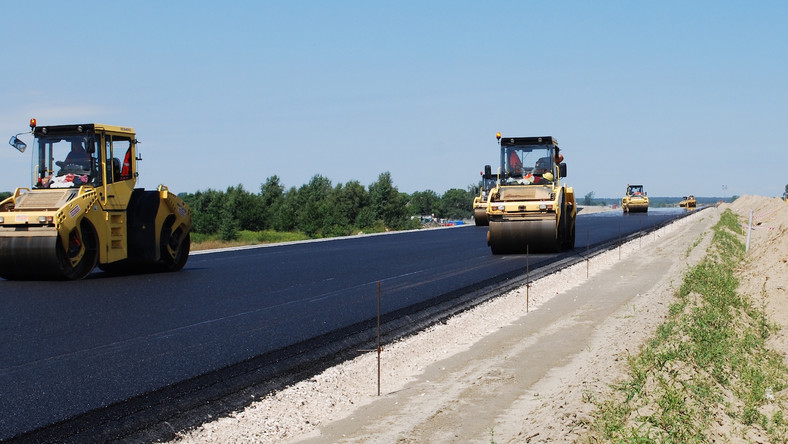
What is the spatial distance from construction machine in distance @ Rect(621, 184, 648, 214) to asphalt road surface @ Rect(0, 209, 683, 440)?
54188 mm

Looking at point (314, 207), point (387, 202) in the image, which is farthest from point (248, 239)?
point (387, 202)

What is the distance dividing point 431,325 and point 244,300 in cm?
354

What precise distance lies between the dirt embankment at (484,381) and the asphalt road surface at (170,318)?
135cm

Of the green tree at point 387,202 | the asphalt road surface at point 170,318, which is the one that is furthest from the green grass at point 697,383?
the green tree at point 387,202

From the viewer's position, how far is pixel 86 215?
51.8ft

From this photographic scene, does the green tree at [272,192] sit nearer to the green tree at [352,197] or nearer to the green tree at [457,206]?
the green tree at [352,197]

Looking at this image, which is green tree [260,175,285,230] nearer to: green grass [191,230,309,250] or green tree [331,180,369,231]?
green tree [331,180,369,231]

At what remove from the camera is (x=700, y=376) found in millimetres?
7418

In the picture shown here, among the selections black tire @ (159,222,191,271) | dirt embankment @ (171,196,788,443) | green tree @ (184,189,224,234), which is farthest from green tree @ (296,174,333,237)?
dirt embankment @ (171,196,788,443)

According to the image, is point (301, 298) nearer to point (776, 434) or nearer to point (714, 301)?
point (714, 301)

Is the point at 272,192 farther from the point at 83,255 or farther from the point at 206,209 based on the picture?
the point at 83,255

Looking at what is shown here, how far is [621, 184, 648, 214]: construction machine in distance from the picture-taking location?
71.8 m

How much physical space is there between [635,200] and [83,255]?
2454 inches

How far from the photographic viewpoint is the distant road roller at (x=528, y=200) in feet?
72.6
